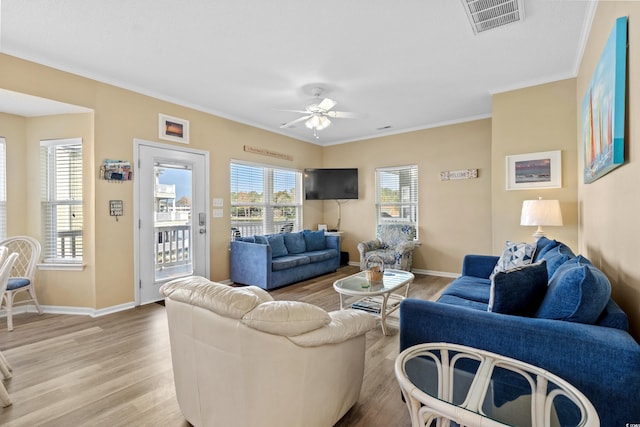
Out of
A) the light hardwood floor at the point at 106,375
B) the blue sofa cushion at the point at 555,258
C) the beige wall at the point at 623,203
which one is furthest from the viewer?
the blue sofa cushion at the point at 555,258

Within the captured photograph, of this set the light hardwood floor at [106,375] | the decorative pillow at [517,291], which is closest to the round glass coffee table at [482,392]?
the decorative pillow at [517,291]

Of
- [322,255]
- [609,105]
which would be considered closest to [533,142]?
[609,105]

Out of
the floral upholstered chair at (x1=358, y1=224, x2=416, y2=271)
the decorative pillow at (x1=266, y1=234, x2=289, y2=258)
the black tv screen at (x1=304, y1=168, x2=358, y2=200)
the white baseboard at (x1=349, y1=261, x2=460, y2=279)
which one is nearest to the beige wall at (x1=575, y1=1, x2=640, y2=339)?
the floral upholstered chair at (x1=358, y1=224, x2=416, y2=271)

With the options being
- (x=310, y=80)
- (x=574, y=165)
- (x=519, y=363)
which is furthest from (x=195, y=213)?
(x=574, y=165)

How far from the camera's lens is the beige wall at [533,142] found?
344 cm

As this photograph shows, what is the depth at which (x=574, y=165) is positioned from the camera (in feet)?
11.2

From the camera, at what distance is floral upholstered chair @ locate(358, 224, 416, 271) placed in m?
5.06

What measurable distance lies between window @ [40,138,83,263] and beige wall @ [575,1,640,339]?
16.3ft

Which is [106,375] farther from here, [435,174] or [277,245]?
[435,174]

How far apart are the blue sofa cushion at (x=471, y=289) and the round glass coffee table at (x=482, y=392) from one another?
113 cm

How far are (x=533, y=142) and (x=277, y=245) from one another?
13.0ft

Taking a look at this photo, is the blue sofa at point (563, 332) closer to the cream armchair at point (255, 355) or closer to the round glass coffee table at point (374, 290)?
the cream armchair at point (255, 355)

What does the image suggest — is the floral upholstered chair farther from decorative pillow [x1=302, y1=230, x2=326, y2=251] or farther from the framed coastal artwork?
the framed coastal artwork

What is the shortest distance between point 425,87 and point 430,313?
10.5ft
